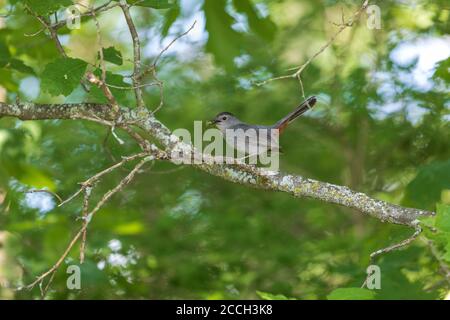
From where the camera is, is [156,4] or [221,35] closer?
[156,4]

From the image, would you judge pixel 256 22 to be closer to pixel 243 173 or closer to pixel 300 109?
pixel 300 109

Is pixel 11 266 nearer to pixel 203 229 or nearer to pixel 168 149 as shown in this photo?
pixel 203 229

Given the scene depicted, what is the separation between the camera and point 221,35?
6.56 m

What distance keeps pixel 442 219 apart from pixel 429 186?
2.06m

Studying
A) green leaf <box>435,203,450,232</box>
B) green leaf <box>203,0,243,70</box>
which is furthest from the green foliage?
green leaf <box>203,0,243,70</box>

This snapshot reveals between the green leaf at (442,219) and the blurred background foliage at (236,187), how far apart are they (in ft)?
6.30

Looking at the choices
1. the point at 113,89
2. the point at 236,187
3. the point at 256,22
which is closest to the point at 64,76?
the point at 113,89

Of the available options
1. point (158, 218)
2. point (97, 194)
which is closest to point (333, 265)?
point (158, 218)

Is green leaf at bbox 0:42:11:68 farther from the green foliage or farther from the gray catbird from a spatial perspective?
the gray catbird

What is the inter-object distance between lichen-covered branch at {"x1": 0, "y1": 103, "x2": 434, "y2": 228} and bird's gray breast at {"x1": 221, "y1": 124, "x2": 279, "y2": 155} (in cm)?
108

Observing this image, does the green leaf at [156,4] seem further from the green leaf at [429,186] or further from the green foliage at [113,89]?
the green leaf at [429,186]

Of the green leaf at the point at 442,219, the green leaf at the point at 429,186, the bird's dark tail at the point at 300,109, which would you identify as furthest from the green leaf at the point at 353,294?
the green leaf at the point at 429,186

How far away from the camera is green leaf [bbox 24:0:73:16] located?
13.3ft

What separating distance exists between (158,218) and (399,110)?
8.88 feet
